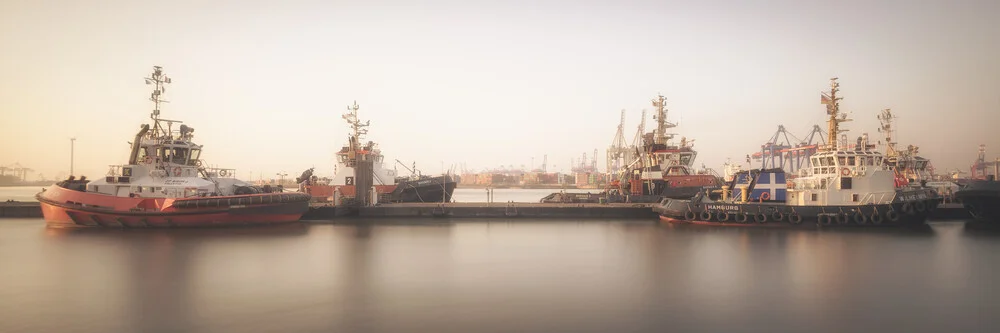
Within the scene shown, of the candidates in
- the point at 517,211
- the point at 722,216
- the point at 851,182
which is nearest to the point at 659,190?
the point at 722,216

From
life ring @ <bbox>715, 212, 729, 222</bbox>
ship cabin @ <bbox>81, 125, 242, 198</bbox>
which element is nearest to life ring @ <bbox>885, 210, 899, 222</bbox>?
life ring @ <bbox>715, 212, 729, 222</bbox>

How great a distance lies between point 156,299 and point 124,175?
1413cm

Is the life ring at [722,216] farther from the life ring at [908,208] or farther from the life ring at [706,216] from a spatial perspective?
the life ring at [908,208]

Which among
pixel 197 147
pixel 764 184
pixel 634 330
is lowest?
pixel 634 330

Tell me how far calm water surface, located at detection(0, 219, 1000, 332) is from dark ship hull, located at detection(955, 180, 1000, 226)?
1.32 m

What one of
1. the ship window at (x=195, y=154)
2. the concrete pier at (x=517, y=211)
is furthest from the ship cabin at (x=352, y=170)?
the ship window at (x=195, y=154)

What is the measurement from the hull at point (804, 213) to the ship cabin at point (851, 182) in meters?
0.48

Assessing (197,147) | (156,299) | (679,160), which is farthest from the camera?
Result: (679,160)

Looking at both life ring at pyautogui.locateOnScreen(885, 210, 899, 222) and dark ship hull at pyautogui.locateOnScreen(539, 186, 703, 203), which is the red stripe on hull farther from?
life ring at pyautogui.locateOnScreen(885, 210, 899, 222)

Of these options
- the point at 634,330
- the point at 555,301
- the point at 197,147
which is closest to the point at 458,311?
the point at 555,301

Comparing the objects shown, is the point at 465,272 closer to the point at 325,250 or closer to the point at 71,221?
the point at 325,250

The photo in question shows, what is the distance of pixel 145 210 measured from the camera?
21.6m

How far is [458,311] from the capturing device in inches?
406

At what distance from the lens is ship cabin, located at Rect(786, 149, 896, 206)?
69.8 feet
